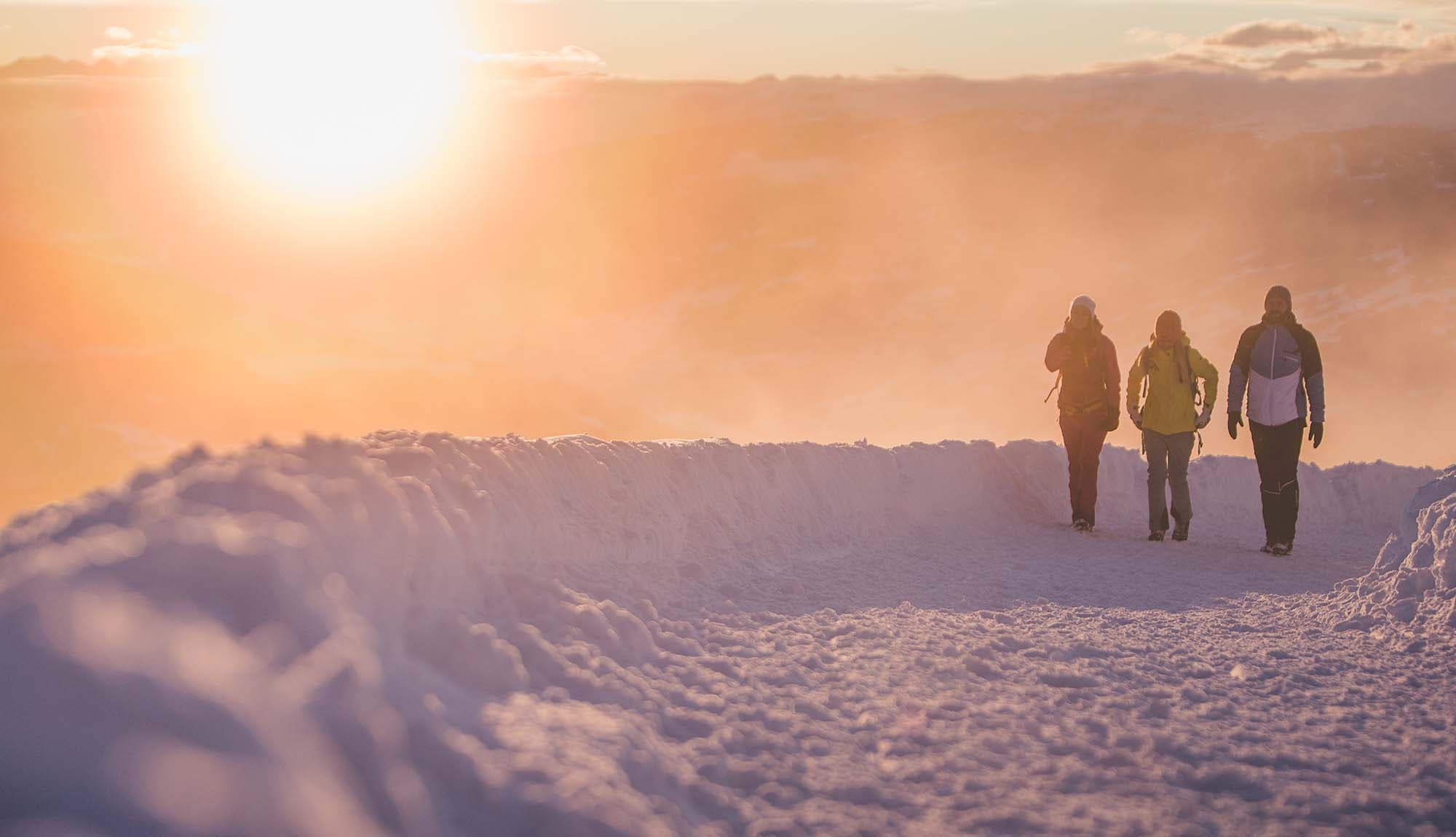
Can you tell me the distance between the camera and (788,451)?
820 cm

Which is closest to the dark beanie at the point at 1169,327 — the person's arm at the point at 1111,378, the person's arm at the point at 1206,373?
the person's arm at the point at 1206,373

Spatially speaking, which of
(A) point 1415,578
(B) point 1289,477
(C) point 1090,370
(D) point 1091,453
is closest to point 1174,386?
(C) point 1090,370

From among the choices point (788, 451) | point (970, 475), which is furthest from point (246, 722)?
point (970, 475)

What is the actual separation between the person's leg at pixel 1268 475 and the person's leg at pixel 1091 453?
1152mm

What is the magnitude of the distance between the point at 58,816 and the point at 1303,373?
889 cm

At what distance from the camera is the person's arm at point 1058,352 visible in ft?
31.5

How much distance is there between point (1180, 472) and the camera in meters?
9.32

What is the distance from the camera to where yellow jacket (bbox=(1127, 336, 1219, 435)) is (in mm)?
9242

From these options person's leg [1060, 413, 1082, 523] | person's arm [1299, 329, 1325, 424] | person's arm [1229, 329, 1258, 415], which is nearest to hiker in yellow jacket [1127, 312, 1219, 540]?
person's arm [1229, 329, 1258, 415]

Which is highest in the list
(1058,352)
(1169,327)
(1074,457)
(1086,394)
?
(1169,327)

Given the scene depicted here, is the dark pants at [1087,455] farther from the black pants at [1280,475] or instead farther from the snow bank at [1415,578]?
the snow bank at [1415,578]

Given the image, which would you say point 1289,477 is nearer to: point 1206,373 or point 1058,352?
point 1206,373

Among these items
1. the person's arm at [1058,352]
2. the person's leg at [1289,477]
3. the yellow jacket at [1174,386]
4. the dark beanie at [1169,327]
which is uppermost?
the dark beanie at [1169,327]

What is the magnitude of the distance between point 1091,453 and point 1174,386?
855mm
